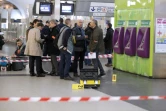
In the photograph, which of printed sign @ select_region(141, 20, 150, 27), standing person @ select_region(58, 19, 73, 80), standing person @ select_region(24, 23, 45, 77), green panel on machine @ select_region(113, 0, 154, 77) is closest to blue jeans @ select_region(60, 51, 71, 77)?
standing person @ select_region(58, 19, 73, 80)

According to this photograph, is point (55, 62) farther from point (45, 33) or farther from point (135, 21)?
point (135, 21)

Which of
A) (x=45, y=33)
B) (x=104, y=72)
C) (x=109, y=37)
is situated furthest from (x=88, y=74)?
(x=109, y=37)

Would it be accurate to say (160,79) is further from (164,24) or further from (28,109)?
(28,109)

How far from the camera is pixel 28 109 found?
7.23m

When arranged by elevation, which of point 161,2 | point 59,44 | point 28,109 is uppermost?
point 161,2

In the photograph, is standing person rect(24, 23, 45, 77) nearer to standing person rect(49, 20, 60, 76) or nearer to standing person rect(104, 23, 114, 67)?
standing person rect(49, 20, 60, 76)

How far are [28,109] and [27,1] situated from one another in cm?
3108

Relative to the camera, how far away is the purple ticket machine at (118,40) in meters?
13.7

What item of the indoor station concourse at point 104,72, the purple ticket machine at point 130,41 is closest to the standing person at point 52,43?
the indoor station concourse at point 104,72

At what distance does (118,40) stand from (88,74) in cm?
452

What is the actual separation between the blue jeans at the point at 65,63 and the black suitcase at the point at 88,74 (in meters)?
1.46

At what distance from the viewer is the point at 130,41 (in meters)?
12.8

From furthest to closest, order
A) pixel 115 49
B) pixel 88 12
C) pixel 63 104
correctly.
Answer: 1. pixel 88 12
2. pixel 115 49
3. pixel 63 104

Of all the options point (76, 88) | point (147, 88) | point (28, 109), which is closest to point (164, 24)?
point (147, 88)
